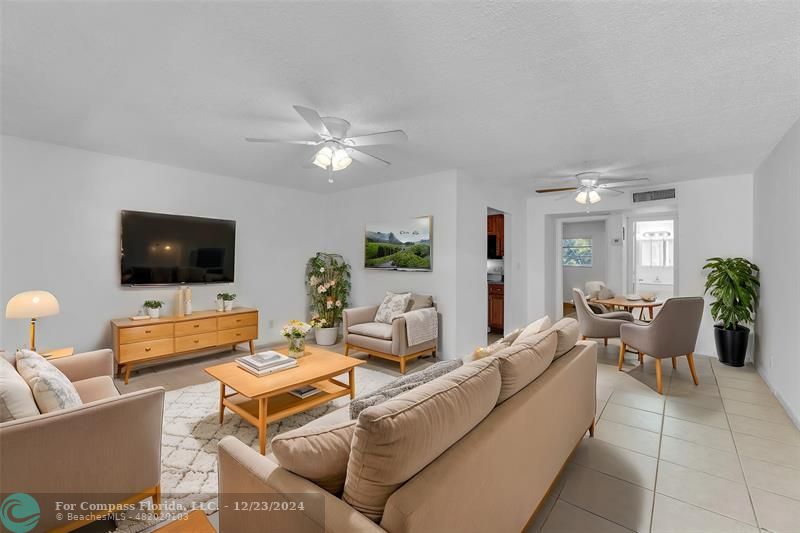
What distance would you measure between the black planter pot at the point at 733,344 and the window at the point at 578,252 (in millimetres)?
4598

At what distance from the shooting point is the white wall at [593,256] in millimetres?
8422

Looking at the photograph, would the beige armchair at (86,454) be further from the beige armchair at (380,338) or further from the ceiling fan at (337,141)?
the beige armchair at (380,338)

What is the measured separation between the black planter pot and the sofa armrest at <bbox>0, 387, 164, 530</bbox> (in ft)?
18.4

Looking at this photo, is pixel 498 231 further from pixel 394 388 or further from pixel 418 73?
pixel 394 388

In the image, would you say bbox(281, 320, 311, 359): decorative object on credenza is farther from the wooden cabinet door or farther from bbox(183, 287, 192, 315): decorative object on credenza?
the wooden cabinet door

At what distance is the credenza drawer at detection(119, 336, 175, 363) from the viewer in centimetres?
357

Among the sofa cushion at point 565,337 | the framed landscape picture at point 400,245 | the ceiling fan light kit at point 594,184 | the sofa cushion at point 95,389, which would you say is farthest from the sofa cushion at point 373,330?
the ceiling fan light kit at point 594,184

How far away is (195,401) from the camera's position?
3.11 metres

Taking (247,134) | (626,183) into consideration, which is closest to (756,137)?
(626,183)

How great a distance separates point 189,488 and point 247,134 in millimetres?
2750

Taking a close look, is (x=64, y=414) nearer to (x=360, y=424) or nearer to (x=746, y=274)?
(x=360, y=424)

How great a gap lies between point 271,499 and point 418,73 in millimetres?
2220

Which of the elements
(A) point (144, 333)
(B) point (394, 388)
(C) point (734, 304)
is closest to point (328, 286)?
(A) point (144, 333)

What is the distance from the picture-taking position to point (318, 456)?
1.08 metres
